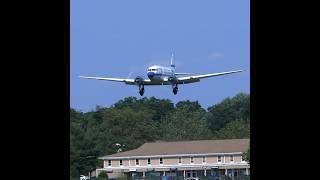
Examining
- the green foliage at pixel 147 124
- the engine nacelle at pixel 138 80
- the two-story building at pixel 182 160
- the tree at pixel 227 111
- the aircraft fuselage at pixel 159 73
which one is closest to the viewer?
the engine nacelle at pixel 138 80

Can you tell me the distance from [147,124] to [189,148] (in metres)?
5.15

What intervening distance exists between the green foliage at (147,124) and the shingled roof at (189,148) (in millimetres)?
1054

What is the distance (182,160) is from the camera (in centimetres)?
5225

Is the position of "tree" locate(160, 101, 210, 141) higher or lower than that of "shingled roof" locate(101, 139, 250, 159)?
higher

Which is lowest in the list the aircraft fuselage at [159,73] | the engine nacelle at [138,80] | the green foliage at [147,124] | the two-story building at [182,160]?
the two-story building at [182,160]

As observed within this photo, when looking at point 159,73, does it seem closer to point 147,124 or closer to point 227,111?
point 147,124

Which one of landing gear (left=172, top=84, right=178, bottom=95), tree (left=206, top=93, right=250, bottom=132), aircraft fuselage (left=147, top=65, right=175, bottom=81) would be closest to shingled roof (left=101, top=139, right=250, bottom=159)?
tree (left=206, top=93, right=250, bottom=132)

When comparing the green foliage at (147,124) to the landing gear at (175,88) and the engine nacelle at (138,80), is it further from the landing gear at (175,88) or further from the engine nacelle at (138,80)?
the engine nacelle at (138,80)

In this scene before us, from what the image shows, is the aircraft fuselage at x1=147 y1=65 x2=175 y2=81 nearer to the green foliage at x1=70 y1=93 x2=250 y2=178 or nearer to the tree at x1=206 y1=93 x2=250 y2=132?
the green foliage at x1=70 y1=93 x2=250 y2=178

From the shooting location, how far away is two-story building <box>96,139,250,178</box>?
49.8 meters

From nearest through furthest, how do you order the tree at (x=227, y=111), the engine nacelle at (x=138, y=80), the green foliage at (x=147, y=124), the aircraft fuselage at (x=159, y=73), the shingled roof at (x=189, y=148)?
1. the engine nacelle at (x=138, y=80)
2. the aircraft fuselage at (x=159, y=73)
3. the green foliage at (x=147, y=124)
4. the shingled roof at (x=189, y=148)
5. the tree at (x=227, y=111)

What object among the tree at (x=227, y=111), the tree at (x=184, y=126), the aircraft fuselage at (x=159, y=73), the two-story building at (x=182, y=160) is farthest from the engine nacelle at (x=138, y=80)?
the tree at (x=227, y=111)

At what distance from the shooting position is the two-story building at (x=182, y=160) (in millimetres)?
49844
